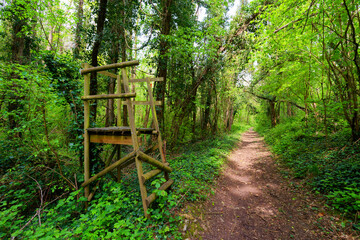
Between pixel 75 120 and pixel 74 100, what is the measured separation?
1.83 feet

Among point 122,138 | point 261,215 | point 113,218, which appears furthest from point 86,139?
point 261,215

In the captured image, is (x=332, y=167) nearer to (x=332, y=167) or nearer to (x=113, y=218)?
(x=332, y=167)

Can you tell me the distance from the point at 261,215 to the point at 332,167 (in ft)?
9.83

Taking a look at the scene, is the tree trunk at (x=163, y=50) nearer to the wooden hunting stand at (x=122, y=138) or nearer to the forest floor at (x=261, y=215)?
the wooden hunting stand at (x=122, y=138)

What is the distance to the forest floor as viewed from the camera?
2715 mm

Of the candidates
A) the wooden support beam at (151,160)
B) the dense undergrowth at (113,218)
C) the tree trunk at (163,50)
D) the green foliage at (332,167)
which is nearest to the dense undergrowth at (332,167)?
the green foliage at (332,167)

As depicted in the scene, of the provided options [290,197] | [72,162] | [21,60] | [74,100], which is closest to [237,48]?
[290,197]

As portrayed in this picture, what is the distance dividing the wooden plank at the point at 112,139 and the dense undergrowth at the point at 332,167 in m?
4.63

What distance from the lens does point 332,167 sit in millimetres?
4289

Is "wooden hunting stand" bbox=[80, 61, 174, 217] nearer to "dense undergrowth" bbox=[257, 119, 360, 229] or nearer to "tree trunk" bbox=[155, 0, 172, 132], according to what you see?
"dense undergrowth" bbox=[257, 119, 360, 229]

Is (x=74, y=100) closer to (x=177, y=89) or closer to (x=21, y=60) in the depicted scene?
(x=177, y=89)

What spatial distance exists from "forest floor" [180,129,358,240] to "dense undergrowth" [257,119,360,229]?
344 mm

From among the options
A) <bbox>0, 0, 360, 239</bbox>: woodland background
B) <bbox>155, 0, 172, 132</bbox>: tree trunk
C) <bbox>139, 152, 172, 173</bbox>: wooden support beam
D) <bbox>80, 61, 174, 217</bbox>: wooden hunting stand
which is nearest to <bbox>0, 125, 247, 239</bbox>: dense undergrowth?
<bbox>0, 0, 360, 239</bbox>: woodland background

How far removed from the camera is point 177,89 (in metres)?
9.16
